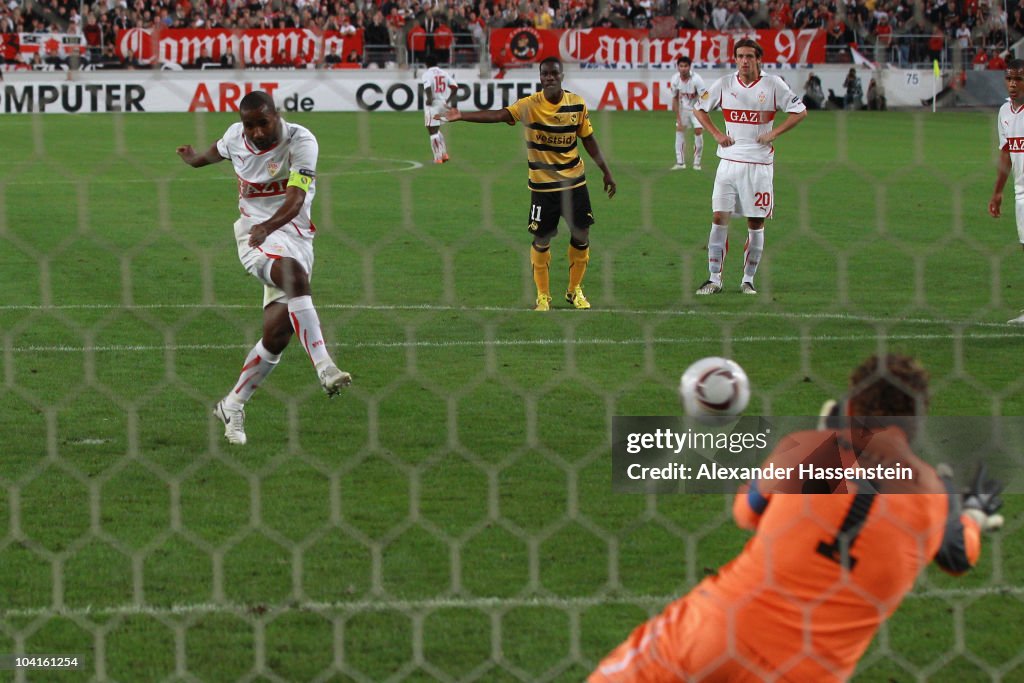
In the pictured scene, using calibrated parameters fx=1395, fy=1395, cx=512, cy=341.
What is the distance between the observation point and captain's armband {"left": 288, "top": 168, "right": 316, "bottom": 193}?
678 cm

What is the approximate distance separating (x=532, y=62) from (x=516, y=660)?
29134mm

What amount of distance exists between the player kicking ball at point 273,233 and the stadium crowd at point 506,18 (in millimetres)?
13185

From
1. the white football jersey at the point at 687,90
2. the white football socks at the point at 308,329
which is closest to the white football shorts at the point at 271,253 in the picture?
the white football socks at the point at 308,329

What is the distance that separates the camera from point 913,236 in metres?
13.7

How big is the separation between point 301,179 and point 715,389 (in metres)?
3.36

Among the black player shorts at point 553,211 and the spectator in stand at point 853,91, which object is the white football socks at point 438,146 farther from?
the spectator in stand at point 853,91

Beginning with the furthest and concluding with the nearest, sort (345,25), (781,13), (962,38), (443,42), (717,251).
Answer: (345,25), (443,42), (781,13), (962,38), (717,251)

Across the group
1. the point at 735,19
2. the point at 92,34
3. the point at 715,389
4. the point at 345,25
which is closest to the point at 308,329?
the point at 715,389

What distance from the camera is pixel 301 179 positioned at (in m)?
6.80

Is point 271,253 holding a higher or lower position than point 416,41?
lower

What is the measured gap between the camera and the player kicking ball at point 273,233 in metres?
6.61

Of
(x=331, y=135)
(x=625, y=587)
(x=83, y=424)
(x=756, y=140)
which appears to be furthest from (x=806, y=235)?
(x=331, y=135)

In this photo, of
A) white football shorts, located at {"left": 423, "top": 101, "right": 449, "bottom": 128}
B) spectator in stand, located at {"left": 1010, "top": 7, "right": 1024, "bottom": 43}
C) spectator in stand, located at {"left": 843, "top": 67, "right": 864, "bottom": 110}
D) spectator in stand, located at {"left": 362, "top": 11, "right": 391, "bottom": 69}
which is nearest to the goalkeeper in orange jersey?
white football shorts, located at {"left": 423, "top": 101, "right": 449, "bottom": 128}

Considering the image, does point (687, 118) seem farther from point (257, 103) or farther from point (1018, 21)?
point (257, 103)
